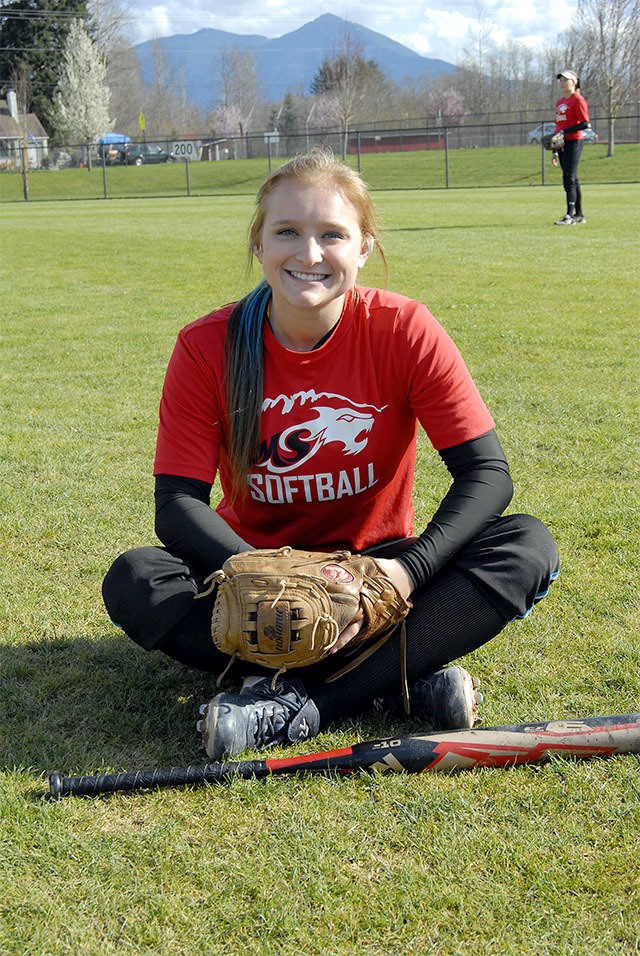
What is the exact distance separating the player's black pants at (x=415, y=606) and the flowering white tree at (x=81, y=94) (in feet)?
196

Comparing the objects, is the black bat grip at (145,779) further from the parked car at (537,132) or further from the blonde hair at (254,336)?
the parked car at (537,132)

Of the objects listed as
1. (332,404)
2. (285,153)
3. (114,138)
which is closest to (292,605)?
(332,404)

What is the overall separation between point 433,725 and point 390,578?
1.38 feet

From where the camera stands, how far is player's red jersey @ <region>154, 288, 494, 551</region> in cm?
272

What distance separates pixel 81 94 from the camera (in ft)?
191

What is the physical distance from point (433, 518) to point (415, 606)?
24 centimetres

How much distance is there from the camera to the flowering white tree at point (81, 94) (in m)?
58.2

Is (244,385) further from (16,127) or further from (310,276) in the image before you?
(16,127)

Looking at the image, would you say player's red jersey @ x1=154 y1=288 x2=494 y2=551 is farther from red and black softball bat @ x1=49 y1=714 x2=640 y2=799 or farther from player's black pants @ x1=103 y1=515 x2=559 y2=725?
red and black softball bat @ x1=49 y1=714 x2=640 y2=799

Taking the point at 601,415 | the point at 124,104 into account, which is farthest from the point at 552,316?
the point at 124,104

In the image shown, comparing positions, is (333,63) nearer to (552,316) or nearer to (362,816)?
(552,316)

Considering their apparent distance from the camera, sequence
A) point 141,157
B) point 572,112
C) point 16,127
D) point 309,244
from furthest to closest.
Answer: point 16,127 → point 141,157 → point 572,112 → point 309,244

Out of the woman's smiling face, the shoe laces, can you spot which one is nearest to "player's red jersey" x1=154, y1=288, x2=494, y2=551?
the woman's smiling face

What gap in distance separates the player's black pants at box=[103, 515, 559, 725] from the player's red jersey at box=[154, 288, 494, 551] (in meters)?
0.29
